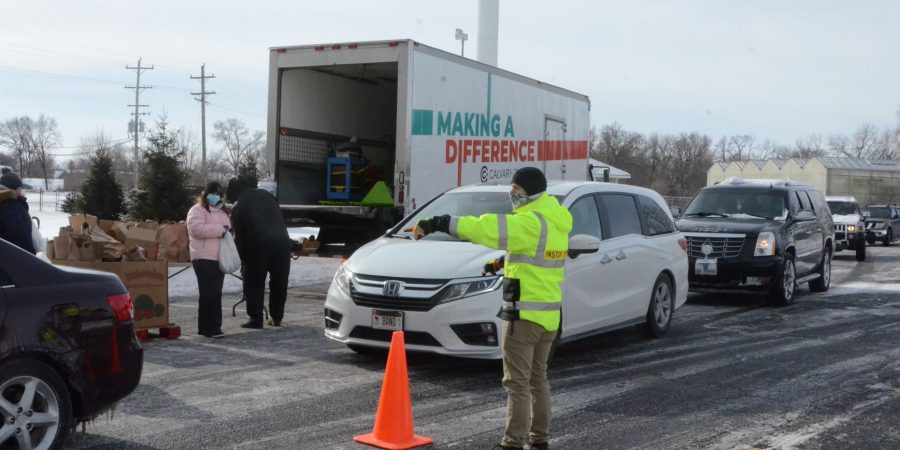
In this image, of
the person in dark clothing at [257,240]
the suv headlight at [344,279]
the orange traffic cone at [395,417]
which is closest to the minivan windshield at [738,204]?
the person in dark clothing at [257,240]

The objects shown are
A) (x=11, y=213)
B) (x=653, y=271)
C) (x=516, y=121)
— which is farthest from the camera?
(x=516, y=121)

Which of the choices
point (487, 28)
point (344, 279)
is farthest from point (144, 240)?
point (487, 28)

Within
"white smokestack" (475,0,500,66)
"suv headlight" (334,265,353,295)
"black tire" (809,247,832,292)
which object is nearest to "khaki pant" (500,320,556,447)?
"suv headlight" (334,265,353,295)

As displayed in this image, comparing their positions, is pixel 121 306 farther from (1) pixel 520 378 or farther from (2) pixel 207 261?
(2) pixel 207 261

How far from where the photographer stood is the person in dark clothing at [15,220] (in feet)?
27.1

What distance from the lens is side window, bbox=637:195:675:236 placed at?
10.3 meters

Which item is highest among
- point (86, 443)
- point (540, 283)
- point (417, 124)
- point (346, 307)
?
point (417, 124)

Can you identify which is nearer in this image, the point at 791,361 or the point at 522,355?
the point at 522,355

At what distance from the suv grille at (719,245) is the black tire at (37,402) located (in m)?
10.6

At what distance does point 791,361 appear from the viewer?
29.6 feet

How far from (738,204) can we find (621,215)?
5.95 meters

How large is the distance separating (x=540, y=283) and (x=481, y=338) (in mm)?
2256

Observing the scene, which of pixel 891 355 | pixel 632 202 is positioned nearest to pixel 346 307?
pixel 632 202

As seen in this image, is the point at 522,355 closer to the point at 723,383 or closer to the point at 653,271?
the point at 723,383
